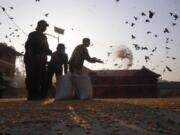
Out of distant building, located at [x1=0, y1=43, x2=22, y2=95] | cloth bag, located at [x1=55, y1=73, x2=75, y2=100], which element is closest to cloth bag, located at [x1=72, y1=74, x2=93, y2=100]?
cloth bag, located at [x1=55, y1=73, x2=75, y2=100]

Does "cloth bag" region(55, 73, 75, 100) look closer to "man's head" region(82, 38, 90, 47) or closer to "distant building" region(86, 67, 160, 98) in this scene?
"man's head" region(82, 38, 90, 47)

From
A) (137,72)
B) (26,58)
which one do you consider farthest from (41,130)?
(137,72)

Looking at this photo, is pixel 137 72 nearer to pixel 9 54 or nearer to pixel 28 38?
pixel 9 54

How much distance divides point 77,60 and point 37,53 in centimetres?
139

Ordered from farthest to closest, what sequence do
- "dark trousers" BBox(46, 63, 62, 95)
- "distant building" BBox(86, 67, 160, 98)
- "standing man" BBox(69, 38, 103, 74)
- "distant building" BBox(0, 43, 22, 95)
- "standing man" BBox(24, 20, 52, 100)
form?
"distant building" BBox(0, 43, 22, 95)
"distant building" BBox(86, 67, 160, 98)
"dark trousers" BBox(46, 63, 62, 95)
"standing man" BBox(69, 38, 103, 74)
"standing man" BBox(24, 20, 52, 100)

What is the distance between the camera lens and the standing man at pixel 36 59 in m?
13.7

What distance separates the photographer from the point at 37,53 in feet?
46.1

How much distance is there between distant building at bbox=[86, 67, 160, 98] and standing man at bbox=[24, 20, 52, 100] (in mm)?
36272

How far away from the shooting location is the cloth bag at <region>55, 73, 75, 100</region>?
1455 cm

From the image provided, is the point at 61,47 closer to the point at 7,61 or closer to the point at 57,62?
the point at 57,62

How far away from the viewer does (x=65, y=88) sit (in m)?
14.6

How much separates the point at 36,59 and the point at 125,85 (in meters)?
39.4

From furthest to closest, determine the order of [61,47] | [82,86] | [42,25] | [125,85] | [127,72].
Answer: [127,72] < [125,85] < [61,47] < [82,86] < [42,25]

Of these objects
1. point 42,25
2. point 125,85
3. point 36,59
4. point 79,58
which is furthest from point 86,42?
point 125,85
